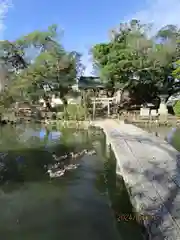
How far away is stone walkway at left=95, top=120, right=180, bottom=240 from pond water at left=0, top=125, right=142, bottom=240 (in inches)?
19.6

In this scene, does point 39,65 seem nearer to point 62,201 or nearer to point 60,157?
point 60,157

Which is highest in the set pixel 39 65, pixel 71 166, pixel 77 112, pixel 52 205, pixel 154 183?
pixel 39 65

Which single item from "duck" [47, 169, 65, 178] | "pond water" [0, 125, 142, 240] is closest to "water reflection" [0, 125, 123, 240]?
"pond water" [0, 125, 142, 240]

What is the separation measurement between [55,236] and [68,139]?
852 cm

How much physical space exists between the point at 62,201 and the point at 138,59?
16393 millimetres

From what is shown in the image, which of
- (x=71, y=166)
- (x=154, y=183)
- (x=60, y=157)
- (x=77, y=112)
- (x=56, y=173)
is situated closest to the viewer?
(x=154, y=183)

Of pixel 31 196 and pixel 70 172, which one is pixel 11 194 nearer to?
pixel 31 196

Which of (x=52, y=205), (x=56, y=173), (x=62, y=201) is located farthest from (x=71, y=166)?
(x=52, y=205)

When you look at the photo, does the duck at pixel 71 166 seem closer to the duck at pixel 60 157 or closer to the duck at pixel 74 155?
the duck at pixel 60 157

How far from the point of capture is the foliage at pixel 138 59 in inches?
791

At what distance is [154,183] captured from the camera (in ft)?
14.8

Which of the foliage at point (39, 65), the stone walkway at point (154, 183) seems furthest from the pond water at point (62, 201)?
the foliage at point (39, 65)

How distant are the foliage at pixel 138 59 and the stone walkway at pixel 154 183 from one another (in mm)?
13108

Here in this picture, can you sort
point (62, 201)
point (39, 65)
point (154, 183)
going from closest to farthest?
point (154, 183), point (62, 201), point (39, 65)
